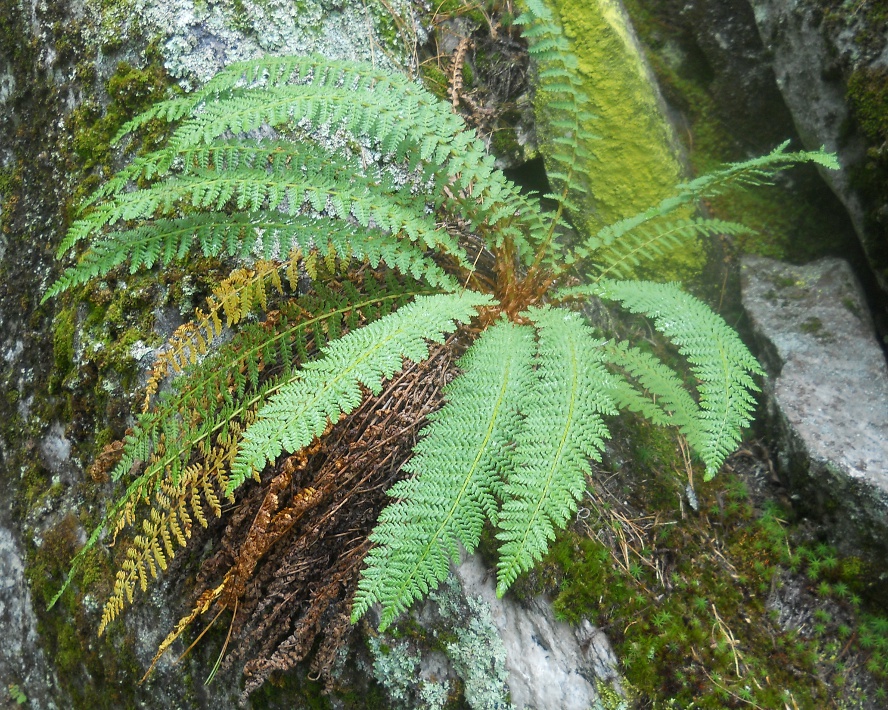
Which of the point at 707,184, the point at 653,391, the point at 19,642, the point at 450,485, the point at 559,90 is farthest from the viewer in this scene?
the point at 19,642

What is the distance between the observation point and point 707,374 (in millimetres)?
1917

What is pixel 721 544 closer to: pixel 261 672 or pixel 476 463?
pixel 476 463

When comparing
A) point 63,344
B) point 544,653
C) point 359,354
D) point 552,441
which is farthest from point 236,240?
point 544,653

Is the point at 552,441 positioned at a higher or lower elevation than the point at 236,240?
lower

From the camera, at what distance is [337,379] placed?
177 centimetres

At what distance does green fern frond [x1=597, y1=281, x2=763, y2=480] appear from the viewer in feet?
5.90

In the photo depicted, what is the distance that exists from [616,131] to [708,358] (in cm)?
143

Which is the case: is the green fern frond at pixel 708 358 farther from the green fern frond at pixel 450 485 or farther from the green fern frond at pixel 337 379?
the green fern frond at pixel 337 379

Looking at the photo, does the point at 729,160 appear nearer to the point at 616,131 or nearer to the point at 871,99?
the point at 616,131

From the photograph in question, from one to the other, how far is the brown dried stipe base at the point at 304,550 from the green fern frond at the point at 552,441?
498mm

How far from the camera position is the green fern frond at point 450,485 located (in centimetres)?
154

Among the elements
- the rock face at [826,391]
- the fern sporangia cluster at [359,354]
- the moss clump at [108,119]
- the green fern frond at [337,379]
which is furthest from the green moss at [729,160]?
the moss clump at [108,119]

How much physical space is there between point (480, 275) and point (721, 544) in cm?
138

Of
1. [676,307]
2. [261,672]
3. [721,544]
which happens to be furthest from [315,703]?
[676,307]
